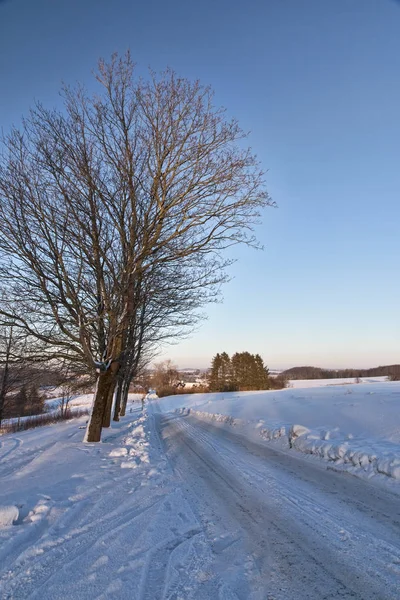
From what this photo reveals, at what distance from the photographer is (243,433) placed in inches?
472

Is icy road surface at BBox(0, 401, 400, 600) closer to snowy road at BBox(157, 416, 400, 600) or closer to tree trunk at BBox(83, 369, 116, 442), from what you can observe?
snowy road at BBox(157, 416, 400, 600)

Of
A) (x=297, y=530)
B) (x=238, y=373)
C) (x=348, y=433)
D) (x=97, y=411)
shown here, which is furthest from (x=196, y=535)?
(x=238, y=373)

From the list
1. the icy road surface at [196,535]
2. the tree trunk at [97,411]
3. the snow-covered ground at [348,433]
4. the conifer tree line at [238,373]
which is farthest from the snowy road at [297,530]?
the conifer tree line at [238,373]

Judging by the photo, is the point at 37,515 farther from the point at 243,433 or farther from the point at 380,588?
the point at 243,433

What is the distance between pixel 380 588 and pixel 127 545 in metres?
2.15

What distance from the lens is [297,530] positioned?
11.1ft

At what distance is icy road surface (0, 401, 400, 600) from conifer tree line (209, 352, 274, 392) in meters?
57.6

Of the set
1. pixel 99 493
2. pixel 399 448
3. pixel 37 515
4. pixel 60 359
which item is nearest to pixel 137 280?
pixel 60 359

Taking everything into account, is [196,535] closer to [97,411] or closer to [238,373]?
[97,411]

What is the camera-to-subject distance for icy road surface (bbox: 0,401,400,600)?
2.38 meters

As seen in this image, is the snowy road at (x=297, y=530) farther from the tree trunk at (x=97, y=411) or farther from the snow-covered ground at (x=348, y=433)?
the tree trunk at (x=97, y=411)

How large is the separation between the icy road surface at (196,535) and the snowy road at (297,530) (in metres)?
0.01

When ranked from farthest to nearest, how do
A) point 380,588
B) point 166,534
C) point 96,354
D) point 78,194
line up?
point 96,354 < point 78,194 < point 166,534 < point 380,588

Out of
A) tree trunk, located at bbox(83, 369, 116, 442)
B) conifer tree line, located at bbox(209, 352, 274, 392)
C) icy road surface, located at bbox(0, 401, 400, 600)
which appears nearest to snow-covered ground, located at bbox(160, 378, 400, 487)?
icy road surface, located at bbox(0, 401, 400, 600)
